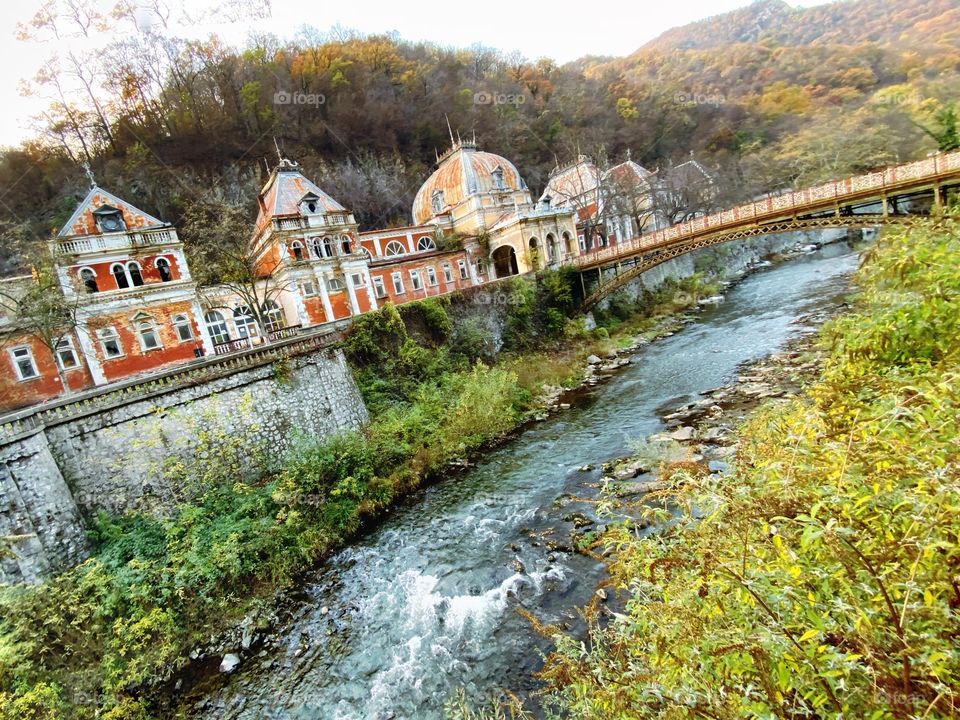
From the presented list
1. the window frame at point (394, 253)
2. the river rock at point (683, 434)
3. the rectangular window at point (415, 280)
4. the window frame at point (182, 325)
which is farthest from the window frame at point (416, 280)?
the river rock at point (683, 434)

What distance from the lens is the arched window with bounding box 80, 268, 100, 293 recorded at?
1731 cm

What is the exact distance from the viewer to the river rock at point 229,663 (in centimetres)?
795

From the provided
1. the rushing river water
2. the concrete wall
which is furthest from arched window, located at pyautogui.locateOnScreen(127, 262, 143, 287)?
the rushing river water

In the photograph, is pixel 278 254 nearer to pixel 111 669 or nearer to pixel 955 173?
pixel 111 669

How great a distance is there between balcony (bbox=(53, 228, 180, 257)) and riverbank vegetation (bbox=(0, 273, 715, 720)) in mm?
10236

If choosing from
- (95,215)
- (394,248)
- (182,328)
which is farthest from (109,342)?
(394,248)

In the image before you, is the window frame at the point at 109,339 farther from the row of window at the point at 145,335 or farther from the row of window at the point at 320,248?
the row of window at the point at 320,248

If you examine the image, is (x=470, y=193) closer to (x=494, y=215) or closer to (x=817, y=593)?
(x=494, y=215)

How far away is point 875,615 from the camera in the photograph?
2049 mm

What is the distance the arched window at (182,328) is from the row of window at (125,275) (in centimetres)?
179

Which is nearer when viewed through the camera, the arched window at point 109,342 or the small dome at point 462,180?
the arched window at point 109,342

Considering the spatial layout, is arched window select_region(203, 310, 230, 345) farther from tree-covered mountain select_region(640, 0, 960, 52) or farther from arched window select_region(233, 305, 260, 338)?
tree-covered mountain select_region(640, 0, 960, 52)

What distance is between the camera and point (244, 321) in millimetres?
23344

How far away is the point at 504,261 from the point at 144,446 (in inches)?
1024
